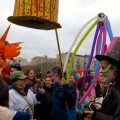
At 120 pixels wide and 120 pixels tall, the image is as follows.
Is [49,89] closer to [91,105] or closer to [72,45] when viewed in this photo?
[72,45]

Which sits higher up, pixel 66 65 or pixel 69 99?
pixel 66 65

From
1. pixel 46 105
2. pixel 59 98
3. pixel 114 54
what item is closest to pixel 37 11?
pixel 59 98

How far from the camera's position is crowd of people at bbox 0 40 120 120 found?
2117 millimetres

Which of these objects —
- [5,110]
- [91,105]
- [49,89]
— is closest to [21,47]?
[49,89]

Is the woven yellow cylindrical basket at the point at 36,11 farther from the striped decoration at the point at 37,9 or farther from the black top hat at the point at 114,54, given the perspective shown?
the black top hat at the point at 114,54

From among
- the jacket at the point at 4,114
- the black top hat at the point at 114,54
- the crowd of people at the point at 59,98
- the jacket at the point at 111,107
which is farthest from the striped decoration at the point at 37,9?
the jacket at the point at 4,114

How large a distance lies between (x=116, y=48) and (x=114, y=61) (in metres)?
0.15

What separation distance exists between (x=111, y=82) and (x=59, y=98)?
1369 millimetres

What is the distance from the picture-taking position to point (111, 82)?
2.27 metres

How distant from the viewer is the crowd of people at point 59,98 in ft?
6.95

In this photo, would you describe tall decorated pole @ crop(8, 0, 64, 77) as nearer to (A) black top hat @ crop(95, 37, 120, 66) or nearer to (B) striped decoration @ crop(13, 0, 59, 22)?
(B) striped decoration @ crop(13, 0, 59, 22)

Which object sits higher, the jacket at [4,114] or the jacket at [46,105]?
the jacket at [4,114]

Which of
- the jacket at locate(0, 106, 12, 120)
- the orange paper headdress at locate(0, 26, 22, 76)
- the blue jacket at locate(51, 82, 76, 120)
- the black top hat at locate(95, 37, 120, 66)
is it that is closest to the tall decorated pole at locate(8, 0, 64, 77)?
the blue jacket at locate(51, 82, 76, 120)

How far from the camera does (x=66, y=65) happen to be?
329cm
